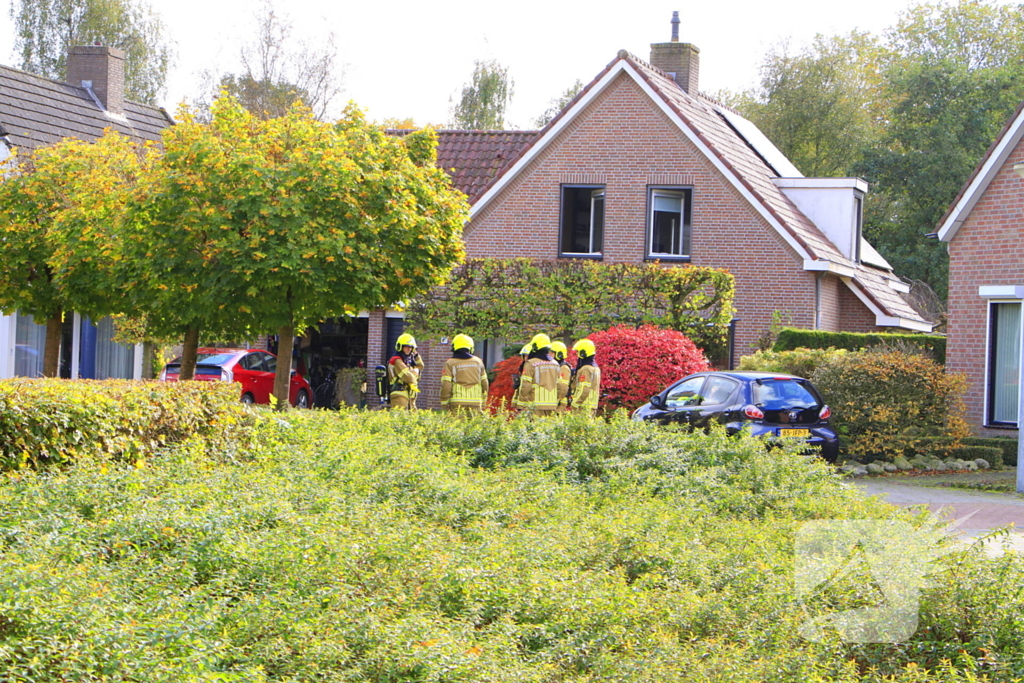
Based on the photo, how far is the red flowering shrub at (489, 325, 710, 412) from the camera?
734 inches

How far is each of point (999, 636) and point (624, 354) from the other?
1256 centimetres

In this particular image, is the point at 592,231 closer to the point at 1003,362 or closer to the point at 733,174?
the point at 733,174

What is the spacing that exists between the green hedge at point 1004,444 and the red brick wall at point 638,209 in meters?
6.26

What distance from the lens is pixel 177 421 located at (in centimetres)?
966

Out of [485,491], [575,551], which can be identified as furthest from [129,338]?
[575,551]

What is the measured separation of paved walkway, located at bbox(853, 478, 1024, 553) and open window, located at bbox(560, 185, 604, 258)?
11.3 metres

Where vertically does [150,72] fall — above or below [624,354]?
above

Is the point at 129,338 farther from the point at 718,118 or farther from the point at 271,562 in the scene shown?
the point at 271,562

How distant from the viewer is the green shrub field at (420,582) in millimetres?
5043

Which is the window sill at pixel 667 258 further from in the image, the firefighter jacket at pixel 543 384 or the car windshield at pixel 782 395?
the firefighter jacket at pixel 543 384

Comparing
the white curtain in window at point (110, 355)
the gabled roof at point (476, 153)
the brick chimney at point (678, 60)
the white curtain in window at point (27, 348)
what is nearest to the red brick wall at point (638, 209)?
the gabled roof at point (476, 153)

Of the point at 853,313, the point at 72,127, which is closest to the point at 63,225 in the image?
the point at 72,127

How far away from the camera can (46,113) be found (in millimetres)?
25719

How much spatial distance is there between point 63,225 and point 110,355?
27.4 feet
